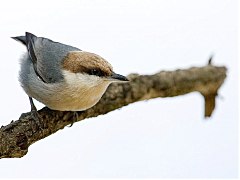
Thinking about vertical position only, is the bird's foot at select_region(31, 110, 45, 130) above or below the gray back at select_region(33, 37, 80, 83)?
below

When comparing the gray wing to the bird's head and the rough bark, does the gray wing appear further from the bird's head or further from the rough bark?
the rough bark

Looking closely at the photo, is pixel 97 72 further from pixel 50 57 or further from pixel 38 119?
pixel 38 119

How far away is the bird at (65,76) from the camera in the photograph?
2805 mm

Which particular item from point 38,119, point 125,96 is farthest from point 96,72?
point 125,96

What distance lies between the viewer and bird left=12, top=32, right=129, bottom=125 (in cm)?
280

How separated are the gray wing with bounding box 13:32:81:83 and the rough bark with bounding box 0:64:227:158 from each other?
0.78 ft

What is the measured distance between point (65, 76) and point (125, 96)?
573mm

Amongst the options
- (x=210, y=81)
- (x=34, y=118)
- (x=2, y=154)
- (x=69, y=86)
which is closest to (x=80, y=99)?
(x=69, y=86)

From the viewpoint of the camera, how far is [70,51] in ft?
9.79

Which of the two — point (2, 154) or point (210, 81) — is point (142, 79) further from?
point (2, 154)

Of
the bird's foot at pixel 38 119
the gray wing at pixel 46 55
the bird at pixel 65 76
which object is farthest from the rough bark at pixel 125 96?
the gray wing at pixel 46 55

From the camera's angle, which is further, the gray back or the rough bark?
the gray back

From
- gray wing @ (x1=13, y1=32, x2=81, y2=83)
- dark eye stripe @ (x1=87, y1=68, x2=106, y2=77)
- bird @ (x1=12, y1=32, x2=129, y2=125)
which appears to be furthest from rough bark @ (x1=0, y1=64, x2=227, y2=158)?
dark eye stripe @ (x1=87, y1=68, x2=106, y2=77)

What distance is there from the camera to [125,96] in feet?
11.0
